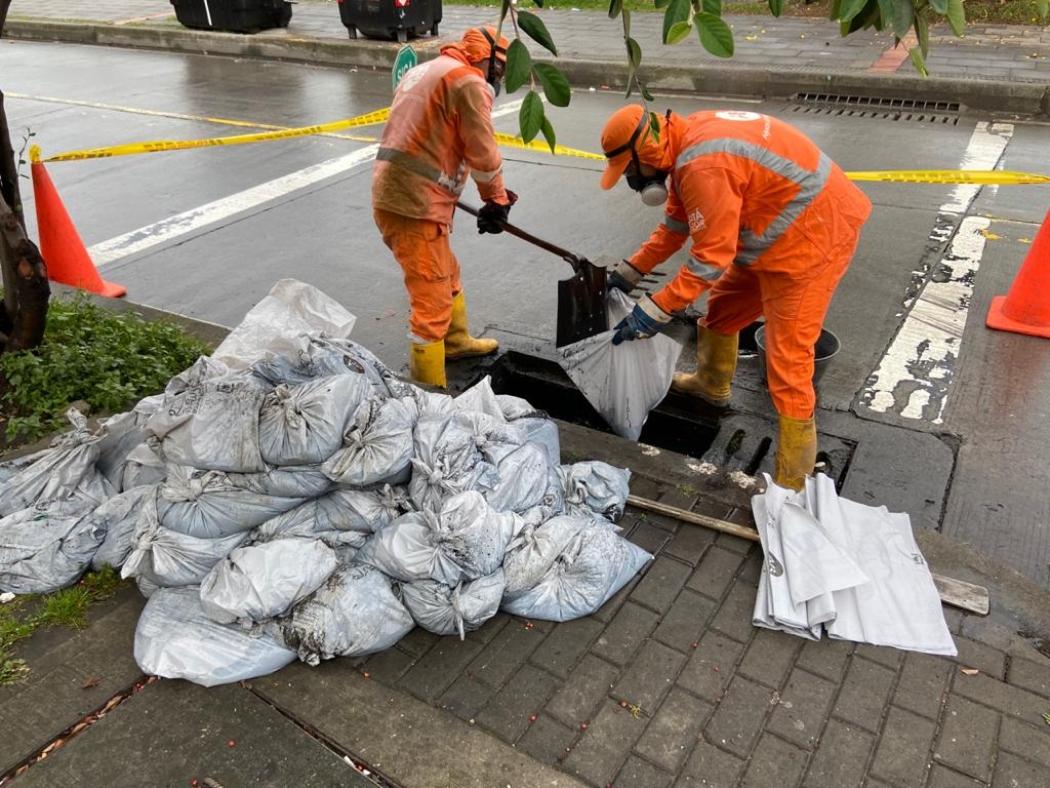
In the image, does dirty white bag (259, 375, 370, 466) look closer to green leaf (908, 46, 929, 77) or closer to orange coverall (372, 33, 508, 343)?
orange coverall (372, 33, 508, 343)

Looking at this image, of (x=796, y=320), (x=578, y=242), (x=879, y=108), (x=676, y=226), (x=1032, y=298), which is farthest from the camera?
(x=879, y=108)

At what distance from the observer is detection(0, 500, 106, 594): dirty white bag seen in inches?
105

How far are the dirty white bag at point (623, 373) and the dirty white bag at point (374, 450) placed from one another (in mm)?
1021

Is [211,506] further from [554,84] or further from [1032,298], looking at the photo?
[1032,298]

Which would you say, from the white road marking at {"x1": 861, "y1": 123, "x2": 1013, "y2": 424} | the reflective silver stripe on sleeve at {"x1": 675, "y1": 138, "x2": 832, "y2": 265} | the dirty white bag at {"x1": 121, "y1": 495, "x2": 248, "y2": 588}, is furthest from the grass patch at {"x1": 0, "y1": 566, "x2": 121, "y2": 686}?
the white road marking at {"x1": 861, "y1": 123, "x2": 1013, "y2": 424}

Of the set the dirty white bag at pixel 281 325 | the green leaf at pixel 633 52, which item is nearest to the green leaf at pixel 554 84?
the green leaf at pixel 633 52

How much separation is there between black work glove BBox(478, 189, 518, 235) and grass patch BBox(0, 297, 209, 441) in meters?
1.61

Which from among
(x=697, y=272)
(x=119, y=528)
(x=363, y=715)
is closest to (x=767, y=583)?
(x=697, y=272)

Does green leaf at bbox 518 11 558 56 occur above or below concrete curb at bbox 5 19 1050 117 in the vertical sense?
above

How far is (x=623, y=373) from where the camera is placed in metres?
3.48

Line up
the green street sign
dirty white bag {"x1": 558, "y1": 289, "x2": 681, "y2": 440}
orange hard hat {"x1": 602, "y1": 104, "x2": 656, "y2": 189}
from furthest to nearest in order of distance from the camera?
the green street sign
dirty white bag {"x1": 558, "y1": 289, "x2": 681, "y2": 440}
orange hard hat {"x1": 602, "y1": 104, "x2": 656, "y2": 189}

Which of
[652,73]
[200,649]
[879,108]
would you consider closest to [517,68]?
[200,649]

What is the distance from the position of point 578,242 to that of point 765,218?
9.76 feet

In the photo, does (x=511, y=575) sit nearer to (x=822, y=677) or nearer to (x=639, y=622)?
(x=639, y=622)
